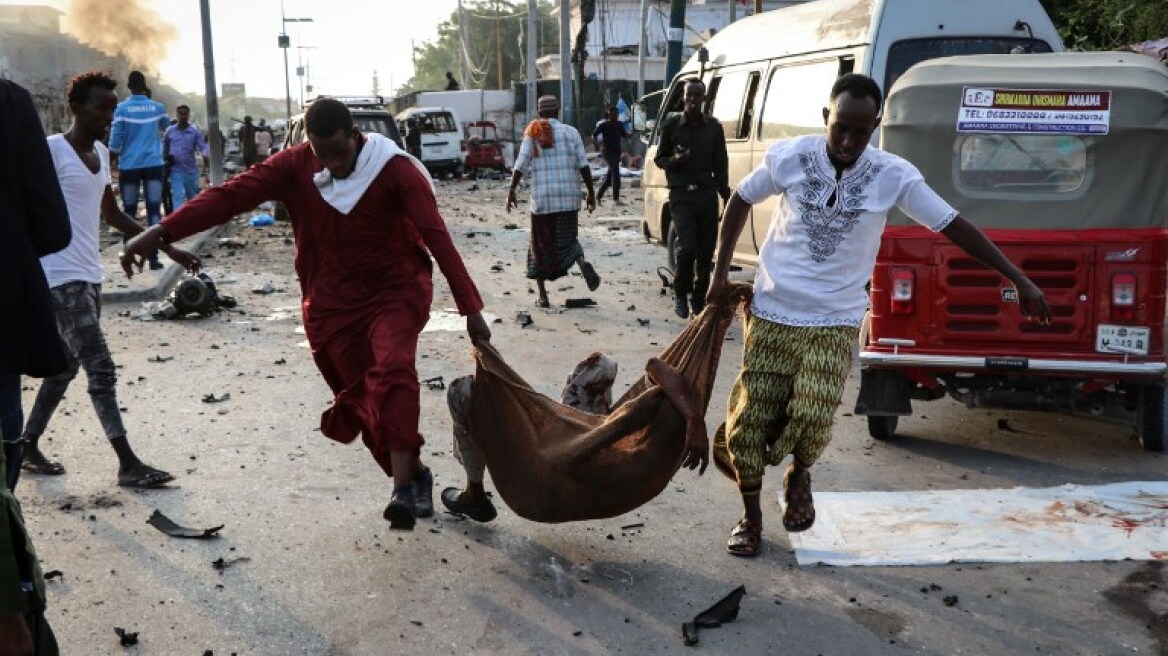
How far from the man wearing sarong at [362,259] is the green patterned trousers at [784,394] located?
1.06 m

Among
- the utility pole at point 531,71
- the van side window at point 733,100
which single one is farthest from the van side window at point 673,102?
the utility pole at point 531,71

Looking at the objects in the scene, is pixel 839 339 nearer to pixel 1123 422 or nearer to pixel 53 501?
pixel 1123 422

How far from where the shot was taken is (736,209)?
460 centimetres

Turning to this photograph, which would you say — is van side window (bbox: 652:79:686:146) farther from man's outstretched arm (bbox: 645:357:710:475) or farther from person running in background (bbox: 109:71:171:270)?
man's outstretched arm (bbox: 645:357:710:475)

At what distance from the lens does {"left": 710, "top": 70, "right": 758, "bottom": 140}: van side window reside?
1047cm

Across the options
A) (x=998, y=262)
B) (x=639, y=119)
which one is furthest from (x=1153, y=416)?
(x=639, y=119)

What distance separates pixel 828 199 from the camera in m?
4.34

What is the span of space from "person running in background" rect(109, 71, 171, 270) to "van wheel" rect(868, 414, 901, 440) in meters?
8.64

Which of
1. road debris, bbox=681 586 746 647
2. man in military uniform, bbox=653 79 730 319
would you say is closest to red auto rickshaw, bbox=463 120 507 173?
man in military uniform, bbox=653 79 730 319

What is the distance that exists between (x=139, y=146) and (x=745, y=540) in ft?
32.7

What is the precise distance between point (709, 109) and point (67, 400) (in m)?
6.64

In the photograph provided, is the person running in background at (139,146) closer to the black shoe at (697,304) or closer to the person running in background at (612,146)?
the black shoe at (697,304)

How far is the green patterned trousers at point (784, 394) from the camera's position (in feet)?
14.4

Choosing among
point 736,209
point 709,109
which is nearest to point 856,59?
point 709,109
